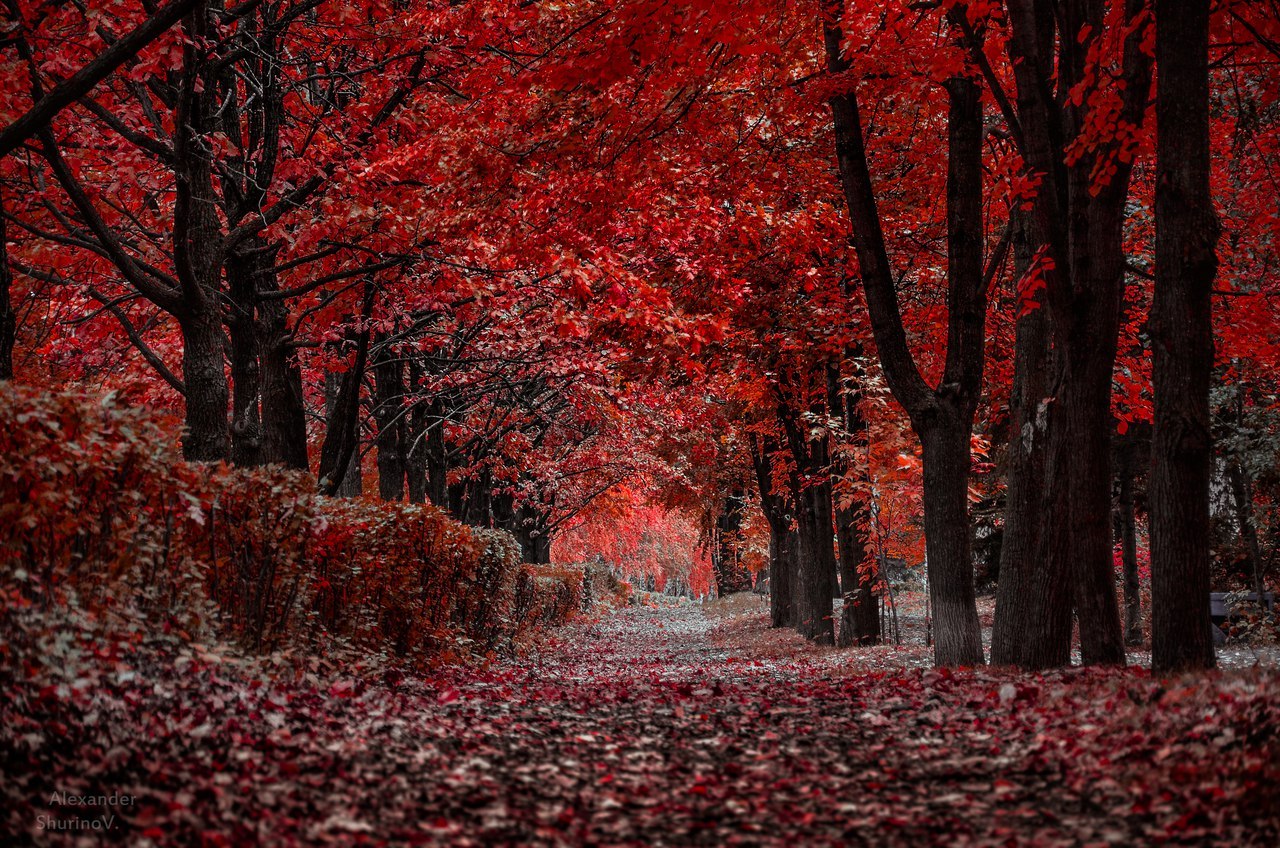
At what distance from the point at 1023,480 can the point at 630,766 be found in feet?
19.0

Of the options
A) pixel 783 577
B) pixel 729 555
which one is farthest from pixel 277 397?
pixel 729 555

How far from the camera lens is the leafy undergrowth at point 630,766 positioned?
12.9 ft

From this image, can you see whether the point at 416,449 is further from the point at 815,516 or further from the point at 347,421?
the point at 815,516

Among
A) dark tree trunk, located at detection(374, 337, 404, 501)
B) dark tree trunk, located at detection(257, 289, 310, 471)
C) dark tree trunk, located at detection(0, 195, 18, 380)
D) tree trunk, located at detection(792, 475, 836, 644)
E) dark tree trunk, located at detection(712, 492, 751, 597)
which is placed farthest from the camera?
dark tree trunk, located at detection(712, 492, 751, 597)

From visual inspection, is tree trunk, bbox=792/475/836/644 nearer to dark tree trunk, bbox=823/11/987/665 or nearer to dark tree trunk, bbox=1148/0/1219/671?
dark tree trunk, bbox=823/11/987/665

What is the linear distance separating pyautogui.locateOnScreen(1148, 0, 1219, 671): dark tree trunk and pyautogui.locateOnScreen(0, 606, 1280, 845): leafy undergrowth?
0.73 meters

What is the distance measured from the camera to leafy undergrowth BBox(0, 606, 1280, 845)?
12.9 ft

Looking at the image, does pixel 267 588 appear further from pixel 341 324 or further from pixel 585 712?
pixel 341 324

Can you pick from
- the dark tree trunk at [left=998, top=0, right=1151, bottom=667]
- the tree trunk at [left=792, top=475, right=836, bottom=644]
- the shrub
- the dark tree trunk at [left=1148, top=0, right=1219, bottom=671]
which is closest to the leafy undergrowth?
the shrub

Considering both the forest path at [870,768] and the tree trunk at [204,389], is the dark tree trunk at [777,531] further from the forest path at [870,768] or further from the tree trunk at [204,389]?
the forest path at [870,768]

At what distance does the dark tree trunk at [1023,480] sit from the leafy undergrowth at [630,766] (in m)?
2.35

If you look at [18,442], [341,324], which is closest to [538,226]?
[341,324]

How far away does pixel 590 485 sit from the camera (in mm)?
31891

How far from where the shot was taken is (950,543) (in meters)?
10.1
